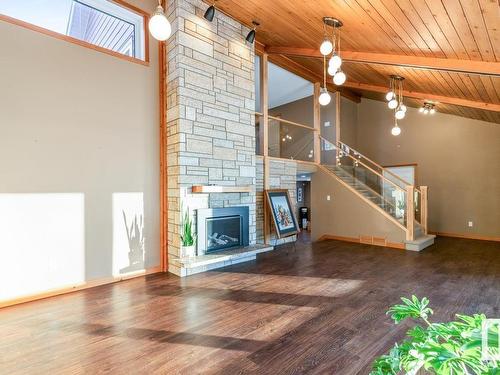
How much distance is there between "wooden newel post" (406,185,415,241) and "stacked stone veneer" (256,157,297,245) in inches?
99.2

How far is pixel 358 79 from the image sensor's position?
7.04 meters

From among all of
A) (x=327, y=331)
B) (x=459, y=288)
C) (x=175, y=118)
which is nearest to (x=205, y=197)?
(x=175, y=118)

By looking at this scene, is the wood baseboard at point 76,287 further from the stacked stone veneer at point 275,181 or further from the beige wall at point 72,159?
the stacked stone veneer at point 275,181

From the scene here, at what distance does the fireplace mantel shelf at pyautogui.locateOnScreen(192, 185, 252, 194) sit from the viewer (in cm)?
455

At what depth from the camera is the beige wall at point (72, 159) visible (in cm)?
337

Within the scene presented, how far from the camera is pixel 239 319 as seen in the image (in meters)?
2.92

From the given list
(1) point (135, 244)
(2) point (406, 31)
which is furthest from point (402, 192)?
(1) point (135, 244)

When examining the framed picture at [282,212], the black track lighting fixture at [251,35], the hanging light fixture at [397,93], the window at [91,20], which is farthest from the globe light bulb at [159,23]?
the hanging light fixture at [397,93]

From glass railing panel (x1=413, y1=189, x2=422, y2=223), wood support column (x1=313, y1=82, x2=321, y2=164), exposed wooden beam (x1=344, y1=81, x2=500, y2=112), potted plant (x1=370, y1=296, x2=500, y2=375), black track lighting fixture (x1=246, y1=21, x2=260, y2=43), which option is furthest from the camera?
wood support column (x1=313, y1=82, x2=321, y2=164)

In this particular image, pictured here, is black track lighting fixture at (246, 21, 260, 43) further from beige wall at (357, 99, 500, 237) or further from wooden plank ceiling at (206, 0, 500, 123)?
beige wall at (357, 99, 500, 237)

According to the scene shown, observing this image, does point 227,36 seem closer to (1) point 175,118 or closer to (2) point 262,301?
(1) point 175,118

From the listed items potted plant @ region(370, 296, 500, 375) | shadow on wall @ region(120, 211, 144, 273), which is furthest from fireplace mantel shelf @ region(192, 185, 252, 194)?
potted plant @ region(370, 296, 500, 375)

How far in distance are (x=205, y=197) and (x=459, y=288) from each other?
12.8 ft

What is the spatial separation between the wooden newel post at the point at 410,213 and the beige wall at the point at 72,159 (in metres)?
5.28
